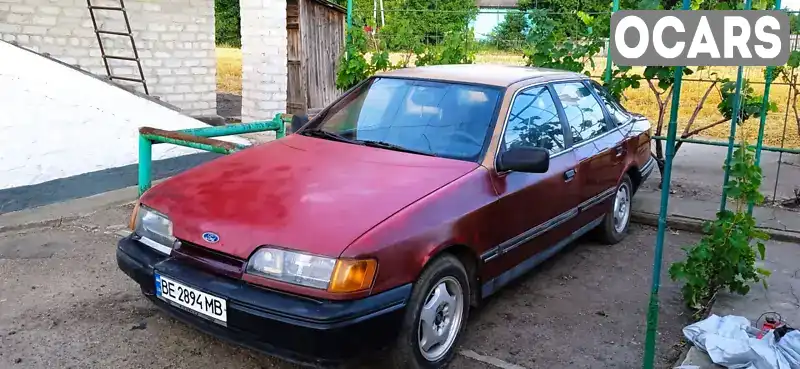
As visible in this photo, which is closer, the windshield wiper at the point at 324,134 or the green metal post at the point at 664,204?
the green metal post at the point at 664,204

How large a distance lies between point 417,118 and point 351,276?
5.43ft

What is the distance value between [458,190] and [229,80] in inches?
651

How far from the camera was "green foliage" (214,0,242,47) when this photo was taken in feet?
118

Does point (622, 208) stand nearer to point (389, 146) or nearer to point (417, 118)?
point (417, 118)

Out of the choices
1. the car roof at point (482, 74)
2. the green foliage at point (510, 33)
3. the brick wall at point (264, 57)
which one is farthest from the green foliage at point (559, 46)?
the brick wall at point (264, 57)

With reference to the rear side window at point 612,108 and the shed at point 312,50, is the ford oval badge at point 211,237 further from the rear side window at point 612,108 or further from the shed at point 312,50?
the shed at point 312,50

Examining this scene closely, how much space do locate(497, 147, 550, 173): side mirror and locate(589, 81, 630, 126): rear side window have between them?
2077mm

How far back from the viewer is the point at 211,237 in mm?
3141

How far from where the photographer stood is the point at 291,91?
900 centimetres

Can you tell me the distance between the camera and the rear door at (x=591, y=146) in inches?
189

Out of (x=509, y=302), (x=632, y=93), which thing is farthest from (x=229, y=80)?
(x=509, y=302)

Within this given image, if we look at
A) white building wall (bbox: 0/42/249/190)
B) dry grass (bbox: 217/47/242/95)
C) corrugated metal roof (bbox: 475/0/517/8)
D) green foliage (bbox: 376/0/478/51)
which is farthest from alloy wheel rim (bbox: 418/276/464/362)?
dry grass (bbox: 217/47/242/95)

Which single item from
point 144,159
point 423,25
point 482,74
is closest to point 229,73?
point 423,25

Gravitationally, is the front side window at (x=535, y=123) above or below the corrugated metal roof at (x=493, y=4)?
below
